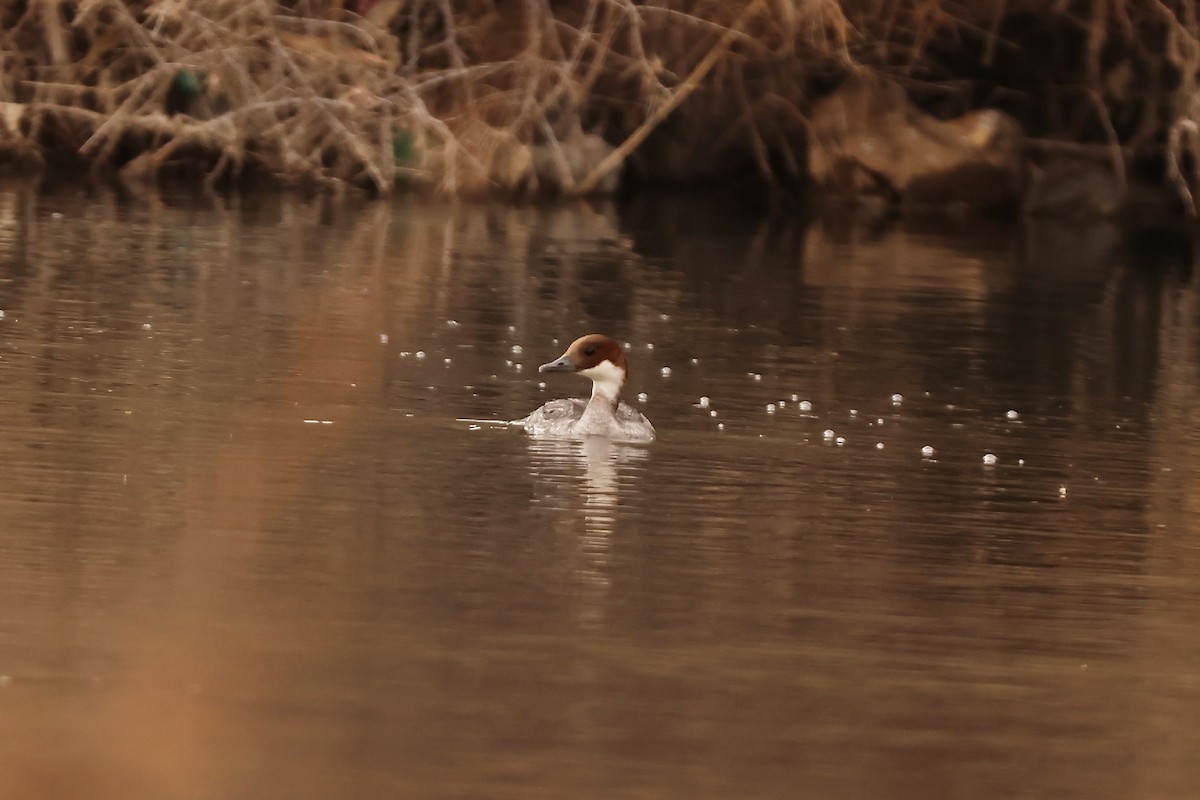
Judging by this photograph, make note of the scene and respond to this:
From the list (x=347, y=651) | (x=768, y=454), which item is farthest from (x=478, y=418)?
(x=347, y=651)

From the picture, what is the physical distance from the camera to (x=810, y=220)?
944 inches

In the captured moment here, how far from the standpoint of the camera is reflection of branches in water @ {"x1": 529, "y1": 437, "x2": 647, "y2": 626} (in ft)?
22.1

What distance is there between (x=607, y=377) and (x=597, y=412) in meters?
0.36

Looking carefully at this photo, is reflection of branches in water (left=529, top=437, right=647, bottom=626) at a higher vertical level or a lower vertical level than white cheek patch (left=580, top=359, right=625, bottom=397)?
lower

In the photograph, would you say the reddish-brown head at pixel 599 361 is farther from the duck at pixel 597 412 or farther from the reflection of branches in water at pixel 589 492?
the reflection of branches in water at pixel 589 492

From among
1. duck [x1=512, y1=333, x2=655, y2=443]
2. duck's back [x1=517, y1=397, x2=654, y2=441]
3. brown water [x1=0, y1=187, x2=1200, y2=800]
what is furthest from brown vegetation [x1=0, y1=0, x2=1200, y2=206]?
duck's back [x1=517, y1=397, x2=654, y2=441]

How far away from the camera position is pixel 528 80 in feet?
72.8

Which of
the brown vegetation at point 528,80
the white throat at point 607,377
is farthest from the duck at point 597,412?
the brown vegetation at point 528,80

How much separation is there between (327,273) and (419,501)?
25.1ft

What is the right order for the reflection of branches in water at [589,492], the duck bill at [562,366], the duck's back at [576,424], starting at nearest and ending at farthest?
the reflection of branches in water at [589,492]
the duck's back at [576,424]
the duck bill at [562,366]

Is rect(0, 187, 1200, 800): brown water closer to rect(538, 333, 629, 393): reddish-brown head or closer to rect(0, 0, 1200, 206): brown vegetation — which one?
rect(538, 333, 629, 393): reddish-brown head

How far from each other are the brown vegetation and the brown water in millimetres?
6985

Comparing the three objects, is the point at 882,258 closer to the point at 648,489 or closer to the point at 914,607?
the point at 648,489

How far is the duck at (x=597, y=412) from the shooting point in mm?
9461
